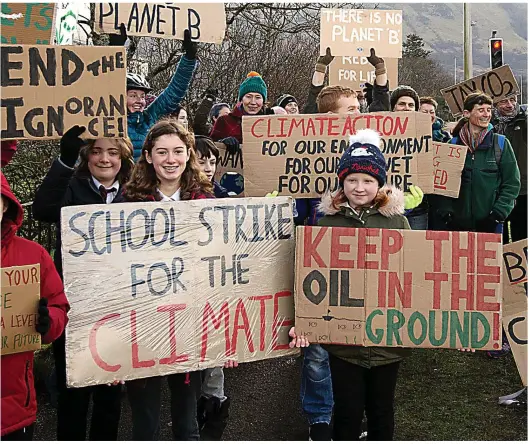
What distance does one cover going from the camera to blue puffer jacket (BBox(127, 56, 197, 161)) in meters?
4.80

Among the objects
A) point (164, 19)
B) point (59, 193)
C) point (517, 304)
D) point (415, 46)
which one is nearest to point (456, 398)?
point (517, 304)

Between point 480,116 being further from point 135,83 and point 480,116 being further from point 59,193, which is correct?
point 59,193

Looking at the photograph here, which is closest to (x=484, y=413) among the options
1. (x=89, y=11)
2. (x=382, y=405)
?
(x=382, y=405)

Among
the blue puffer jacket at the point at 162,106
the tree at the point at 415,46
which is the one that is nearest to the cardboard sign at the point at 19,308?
the blue puffer jacket at the point at 162,106

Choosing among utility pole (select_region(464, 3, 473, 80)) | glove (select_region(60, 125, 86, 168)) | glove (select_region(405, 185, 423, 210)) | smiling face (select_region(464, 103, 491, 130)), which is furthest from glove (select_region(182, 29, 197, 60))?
utility pole (select_region(464, 3, 473, 80))

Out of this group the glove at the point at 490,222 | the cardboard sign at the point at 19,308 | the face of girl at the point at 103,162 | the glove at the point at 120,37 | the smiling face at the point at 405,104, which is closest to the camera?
the cardboard sign at the point at 19,308

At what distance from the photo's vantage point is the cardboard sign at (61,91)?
3473 mm

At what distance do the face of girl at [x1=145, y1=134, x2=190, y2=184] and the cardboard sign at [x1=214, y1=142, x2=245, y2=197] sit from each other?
6.25ft

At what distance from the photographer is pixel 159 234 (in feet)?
10.9

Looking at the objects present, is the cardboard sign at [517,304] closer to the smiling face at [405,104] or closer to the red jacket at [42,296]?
the red jacket at [42,296]

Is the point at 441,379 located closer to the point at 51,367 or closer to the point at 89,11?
the point at 51,367

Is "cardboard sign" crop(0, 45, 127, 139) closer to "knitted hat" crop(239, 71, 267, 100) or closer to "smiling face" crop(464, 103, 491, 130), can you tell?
"knitted hat" crop(239, 71, 267, 100)

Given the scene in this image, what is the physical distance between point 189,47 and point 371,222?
2124mm

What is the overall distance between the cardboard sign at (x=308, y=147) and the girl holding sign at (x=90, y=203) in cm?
80
